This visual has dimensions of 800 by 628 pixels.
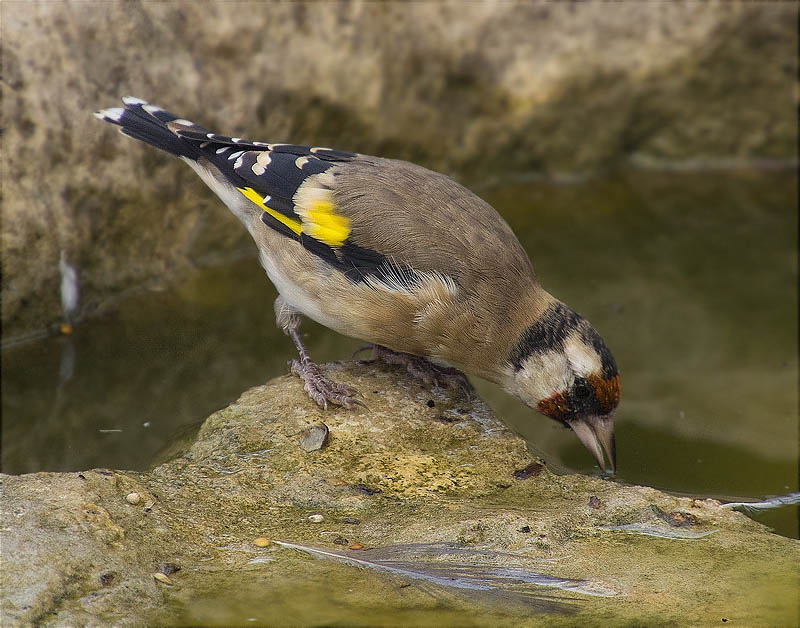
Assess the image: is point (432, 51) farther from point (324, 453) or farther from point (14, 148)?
point (324, 453)

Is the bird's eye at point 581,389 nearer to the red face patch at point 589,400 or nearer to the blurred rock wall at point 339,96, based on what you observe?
the red face patch at point 589,400

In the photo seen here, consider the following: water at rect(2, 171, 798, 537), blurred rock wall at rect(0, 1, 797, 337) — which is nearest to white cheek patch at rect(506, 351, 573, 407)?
water at rect(2, 171, 798, 537)

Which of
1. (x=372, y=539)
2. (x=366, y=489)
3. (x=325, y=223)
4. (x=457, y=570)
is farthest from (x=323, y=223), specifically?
(x=457, y=570)

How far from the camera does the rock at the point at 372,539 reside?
2789mm

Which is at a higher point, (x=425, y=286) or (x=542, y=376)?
(x=425, y=286)

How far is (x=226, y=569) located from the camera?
3.06 meters

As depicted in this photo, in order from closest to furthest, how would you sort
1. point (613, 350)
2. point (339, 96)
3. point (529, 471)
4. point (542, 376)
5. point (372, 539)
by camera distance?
1. point (372, 539)
2. point (529, 471)
3. point (542, 376)
4. point (613, 350)
5. point (339, 96)

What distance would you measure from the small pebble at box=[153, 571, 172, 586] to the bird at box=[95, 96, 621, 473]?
129 cm

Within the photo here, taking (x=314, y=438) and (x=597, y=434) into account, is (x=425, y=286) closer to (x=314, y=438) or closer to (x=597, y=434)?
(x=314, y=438)

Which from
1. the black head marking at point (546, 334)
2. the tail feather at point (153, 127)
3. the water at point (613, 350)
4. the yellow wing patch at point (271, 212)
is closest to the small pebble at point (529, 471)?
the water at point (613, 350)

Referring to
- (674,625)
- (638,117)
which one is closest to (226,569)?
(674,625)

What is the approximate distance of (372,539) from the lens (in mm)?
3309

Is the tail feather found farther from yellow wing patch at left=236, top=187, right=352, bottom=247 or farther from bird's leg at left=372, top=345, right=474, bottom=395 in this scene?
bird's leg at left=372, top=345, right=474, bottom=395

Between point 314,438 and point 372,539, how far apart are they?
73 cm
